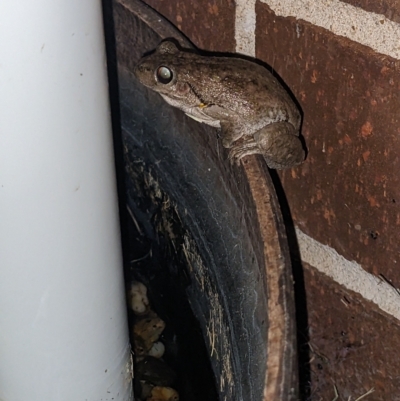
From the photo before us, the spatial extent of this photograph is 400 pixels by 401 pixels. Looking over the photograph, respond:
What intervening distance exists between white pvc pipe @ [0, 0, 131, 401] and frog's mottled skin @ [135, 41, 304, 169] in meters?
0.25

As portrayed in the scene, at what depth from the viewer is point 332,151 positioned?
89 centimetres

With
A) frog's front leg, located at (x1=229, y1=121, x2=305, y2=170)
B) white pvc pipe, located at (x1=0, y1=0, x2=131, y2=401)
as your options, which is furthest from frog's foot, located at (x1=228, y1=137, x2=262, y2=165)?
white pvc pipe, located at (x1=0, y1=0, x2=131, y2=401)

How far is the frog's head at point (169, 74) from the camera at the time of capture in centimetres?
95

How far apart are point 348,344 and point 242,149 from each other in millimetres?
390

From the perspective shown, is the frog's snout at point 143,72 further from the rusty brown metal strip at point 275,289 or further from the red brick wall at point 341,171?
the rusty brown metal strip at point 275,289

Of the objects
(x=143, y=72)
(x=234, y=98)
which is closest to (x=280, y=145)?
(x=234, y=98)

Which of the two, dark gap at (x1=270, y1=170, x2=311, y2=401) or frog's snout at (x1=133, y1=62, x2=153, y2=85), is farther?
dark gap at (x1=270, y1=170, x2=311, y2=401)

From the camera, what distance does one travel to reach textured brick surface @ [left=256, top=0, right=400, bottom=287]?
2.61ft

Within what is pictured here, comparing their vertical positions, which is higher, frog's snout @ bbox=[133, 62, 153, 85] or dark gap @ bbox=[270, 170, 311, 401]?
frog's snout @ bbox=[133, 62, 153, 85]

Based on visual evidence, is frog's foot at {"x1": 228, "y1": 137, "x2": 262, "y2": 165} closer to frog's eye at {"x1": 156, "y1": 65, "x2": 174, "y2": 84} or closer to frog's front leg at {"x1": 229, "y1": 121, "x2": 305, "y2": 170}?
frog's front leg at {"x1": 229, "y1": 121, "x2": 305, "y2": 170}

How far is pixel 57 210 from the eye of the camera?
64 centimetres

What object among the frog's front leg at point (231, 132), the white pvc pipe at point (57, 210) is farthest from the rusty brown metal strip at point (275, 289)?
the frog's front leg at point (231, 132)

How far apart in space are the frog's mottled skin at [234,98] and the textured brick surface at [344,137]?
0.03 m

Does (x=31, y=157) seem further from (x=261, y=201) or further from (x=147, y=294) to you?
(x=147, y=294)
